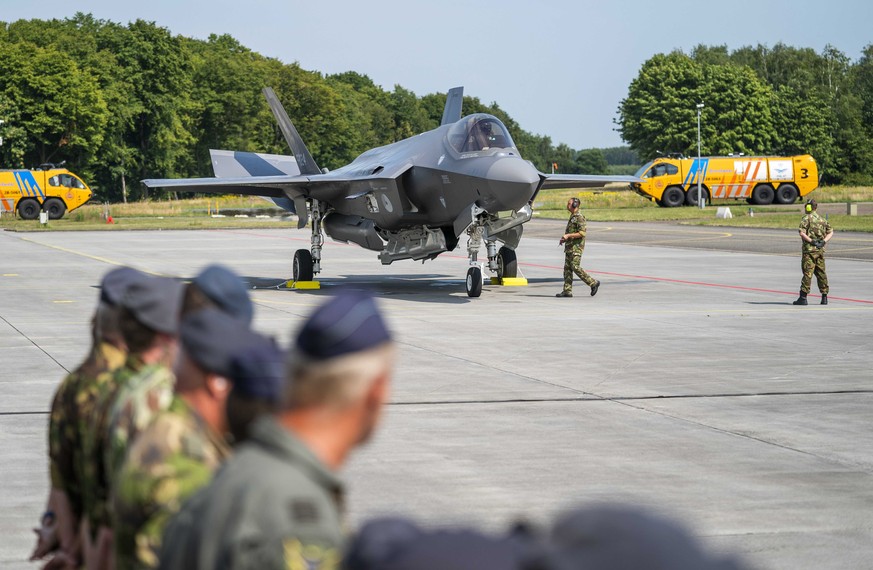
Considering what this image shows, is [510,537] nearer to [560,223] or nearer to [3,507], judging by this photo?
[3,507]

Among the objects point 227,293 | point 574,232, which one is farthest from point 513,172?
point 227,293

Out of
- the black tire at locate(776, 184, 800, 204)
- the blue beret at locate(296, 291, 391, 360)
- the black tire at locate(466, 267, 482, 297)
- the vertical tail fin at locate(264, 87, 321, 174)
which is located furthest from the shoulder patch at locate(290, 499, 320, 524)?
the black tire at locate(776, 184, 800, 204)

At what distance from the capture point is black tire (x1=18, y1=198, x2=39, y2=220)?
67812mm

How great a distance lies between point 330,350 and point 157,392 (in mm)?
1437

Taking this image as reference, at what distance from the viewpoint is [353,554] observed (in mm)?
1940

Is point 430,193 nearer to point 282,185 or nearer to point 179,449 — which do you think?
point 282,185

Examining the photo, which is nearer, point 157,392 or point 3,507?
point 157,392

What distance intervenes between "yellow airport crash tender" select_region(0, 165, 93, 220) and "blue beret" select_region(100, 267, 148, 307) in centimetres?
6667

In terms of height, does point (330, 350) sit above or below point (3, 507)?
above

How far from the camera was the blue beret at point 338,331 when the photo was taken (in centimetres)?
231

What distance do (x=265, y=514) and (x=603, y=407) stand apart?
927cm

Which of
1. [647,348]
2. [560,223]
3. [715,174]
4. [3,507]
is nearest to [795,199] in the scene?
[715,174]

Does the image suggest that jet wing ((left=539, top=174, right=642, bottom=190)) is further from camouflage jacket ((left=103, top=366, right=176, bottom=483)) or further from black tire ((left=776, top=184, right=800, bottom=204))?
black tire ((left=776, top=184, right=800, bottom=204))

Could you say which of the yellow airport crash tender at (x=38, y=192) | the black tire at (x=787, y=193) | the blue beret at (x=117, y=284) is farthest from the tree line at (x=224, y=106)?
the blue beret at (x=117, y=284)
